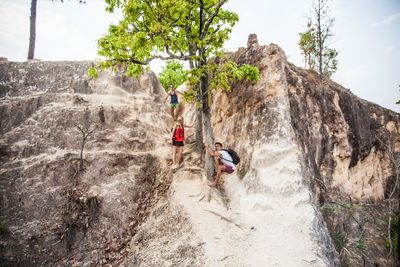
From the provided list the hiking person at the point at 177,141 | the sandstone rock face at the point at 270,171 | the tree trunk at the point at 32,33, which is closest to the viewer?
the sandstone rock face at the point at 270,171

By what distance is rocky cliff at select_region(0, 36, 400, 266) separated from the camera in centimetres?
764

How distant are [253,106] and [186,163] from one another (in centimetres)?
366

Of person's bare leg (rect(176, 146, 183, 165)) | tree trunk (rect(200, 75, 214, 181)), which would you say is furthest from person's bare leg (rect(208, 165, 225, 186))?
person's bare leg (rect(176, 146, 183, 165))

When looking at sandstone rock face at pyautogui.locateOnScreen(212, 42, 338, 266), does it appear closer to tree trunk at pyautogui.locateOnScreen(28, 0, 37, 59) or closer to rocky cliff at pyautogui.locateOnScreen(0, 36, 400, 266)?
rocky cliff at pyautogui.locateOnScreen(0, 36, 400, 266)

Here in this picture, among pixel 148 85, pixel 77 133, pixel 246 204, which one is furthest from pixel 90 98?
pixel 246 204

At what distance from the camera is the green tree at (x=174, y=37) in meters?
8.03

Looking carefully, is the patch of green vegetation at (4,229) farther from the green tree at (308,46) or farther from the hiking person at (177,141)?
the green tree at (308,46)

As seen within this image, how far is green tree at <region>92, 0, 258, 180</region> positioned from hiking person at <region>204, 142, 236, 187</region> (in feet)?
0.98

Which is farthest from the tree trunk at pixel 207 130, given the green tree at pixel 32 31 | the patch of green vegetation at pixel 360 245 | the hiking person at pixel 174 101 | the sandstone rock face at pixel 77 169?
the green tree at pixel 32 31

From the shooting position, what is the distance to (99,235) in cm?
875

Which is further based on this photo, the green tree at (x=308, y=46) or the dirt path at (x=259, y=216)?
the green tree at (x=308, y=46)

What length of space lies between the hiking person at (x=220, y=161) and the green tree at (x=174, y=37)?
0.30 m

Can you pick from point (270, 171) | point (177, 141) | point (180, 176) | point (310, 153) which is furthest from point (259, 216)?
point (310, 153)

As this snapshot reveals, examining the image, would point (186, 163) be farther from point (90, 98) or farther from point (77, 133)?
point (90, 98)
